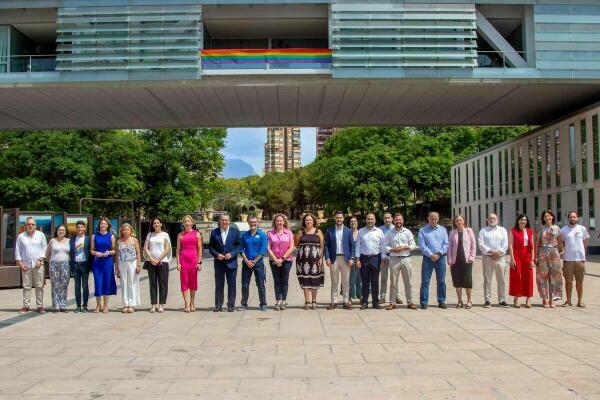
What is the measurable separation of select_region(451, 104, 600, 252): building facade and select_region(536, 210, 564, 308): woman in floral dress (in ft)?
63.6

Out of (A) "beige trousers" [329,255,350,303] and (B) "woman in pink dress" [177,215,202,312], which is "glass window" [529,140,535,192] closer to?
(A) "beige trousers" [329,255,350,303]

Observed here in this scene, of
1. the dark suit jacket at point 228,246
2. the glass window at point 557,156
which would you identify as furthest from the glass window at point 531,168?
the dark suit jacket at point 228,246

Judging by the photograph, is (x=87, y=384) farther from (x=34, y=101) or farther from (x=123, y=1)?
(x=34, y=101)

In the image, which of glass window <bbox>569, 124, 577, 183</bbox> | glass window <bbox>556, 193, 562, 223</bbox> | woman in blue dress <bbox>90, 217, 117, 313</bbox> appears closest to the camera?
woman in blue dress <bbox>90, 217, 117, 313</bbox>

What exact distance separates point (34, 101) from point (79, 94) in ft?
9.08

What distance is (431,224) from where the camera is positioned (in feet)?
37.8

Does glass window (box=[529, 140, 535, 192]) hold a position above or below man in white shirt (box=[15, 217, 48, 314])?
above

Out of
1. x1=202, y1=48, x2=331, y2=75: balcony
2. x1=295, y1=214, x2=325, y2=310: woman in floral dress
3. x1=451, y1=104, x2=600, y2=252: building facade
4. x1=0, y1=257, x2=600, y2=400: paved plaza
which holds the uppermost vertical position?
x1=202, y1=48, x2=331, y2=75: balcony

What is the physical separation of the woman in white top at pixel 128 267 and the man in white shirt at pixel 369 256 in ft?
13.2

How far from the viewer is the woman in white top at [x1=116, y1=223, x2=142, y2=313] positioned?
11.1 m

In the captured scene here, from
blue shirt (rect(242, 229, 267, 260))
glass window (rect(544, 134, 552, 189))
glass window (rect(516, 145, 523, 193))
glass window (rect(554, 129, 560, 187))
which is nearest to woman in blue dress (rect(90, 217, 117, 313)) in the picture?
blue shirt (rect(242, 229, 267, 260))

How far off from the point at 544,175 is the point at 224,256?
28217mm

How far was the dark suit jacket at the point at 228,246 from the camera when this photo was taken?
11164mm

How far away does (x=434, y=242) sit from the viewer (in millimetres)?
11375
